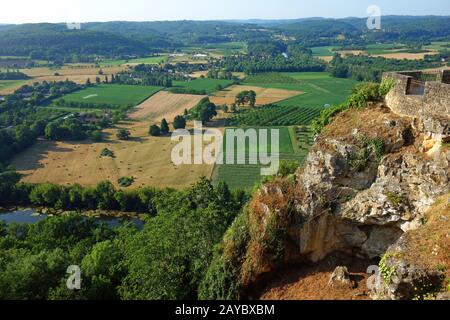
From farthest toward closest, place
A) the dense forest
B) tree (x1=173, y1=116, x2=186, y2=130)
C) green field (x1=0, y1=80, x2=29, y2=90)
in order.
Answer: green field (x1=0, y1=80, x2=29, y2=90) → tree (x1=173, y1=116, x2=186, y2=130) → the dense forest

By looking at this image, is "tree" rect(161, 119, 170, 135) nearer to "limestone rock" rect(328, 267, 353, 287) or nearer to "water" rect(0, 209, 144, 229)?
"water" rect(0, 209, 144, 229)

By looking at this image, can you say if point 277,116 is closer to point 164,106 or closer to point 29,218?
point 164,106

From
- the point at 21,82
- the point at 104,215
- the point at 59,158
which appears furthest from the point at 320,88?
the point at 21,82

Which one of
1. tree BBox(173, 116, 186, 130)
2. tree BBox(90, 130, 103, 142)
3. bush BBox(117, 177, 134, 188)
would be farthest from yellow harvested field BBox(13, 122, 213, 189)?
tree BBox(173, 116, 186, 130)

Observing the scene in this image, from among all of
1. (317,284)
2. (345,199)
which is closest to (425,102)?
(345,199)

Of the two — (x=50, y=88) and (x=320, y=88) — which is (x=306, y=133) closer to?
(x=320, y=88)

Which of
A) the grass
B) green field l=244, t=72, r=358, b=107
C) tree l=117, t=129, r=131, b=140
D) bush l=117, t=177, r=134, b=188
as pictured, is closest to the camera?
bush l=117, t=177, r=134, b=188

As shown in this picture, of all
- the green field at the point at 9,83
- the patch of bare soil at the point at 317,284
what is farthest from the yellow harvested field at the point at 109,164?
the green field at the point at 9,83
